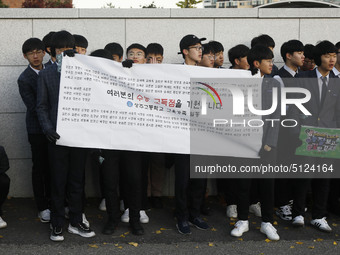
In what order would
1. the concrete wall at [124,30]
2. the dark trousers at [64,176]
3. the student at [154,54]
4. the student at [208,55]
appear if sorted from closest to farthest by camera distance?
the dark trousers at [64,176], the student at [208,55], the student at [154,54], the concrete wall at [124,30]

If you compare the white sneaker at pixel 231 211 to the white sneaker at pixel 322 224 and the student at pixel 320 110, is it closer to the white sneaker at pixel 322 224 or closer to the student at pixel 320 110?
the student at pixel 320 110

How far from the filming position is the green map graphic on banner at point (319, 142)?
4.56 meters

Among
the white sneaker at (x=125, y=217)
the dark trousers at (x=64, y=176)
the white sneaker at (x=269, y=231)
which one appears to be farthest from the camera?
the white sneaker at (x=125, y=217)

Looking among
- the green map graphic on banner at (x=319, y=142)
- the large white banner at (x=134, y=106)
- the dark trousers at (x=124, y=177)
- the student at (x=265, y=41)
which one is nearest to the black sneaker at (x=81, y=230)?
the dark trousers at (x=124, y=177)

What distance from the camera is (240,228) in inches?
178

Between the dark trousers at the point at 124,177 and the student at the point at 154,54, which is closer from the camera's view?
the dark trousers at the point at 124,177

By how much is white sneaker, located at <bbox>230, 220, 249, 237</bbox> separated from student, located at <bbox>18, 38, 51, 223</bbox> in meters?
→ 2.34

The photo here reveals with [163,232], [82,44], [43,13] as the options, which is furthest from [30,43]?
[163,232]

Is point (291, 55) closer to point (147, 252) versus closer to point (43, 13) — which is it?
point (147, 252)

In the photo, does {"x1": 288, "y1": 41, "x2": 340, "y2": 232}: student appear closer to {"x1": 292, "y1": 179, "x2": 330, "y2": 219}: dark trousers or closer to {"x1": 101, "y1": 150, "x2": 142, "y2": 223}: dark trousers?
{"x1": 292, "y1": 179, "x2": 330, "y2": 219}: dark trousers

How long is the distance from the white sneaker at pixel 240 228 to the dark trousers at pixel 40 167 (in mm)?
2458

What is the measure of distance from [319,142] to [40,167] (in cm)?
350

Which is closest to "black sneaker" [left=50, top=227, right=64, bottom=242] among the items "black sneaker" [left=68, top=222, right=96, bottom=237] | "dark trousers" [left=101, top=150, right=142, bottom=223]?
"black sneaker" [left=68, top=222, right=96, bottom=237]

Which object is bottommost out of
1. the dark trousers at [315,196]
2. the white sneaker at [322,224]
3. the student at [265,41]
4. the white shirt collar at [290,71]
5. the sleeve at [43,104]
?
the white sneaker at [322,224]
